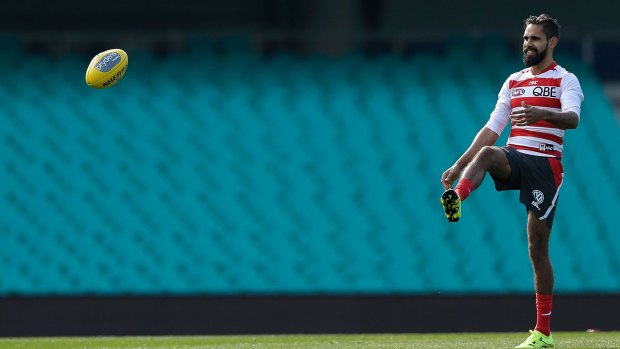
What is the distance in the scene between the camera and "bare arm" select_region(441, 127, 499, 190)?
6035mm

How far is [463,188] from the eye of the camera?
5.72 meters

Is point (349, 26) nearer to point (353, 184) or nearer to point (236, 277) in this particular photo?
point (353, 184)

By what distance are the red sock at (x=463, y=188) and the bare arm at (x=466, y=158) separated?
0.22m

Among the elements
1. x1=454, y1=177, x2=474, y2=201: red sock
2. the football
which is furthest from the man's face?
the football

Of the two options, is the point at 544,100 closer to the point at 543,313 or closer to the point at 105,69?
the point at 543,313

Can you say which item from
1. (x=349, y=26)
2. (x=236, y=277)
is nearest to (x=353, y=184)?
(x=236, y=277)

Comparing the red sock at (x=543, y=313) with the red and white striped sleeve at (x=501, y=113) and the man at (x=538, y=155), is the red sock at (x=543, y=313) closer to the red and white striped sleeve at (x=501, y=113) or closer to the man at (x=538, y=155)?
the man at (x=538, y=155)

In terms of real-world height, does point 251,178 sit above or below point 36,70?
below

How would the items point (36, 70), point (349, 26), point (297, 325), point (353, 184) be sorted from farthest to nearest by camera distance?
point (349, 26) → point (36, 70) → point (353, 184) → point (297, 325)

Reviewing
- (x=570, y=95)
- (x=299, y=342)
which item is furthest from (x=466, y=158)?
(x=299, y=342)

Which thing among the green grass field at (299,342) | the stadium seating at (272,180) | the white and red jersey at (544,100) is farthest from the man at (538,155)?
the stadium seating at (272,180)

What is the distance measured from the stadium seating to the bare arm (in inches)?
157

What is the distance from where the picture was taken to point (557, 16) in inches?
525

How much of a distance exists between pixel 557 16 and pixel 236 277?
17.3 feet
